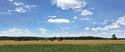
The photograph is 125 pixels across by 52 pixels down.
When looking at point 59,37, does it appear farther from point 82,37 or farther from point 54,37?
point 82,37

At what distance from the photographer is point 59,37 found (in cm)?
12650

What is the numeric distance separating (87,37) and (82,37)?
2.63 meters

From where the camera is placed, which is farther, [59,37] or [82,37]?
[82,37]

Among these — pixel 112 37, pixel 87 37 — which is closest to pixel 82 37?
pixel 87 37

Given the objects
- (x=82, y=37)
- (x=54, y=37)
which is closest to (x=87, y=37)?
(x=82, y=37)

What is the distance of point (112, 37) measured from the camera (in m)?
134

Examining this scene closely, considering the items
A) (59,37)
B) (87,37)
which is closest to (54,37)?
(59,37)

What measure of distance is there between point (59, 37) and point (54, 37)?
1.95 metres

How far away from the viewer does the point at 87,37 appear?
144m

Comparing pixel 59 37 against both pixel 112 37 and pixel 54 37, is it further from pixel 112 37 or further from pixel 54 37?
pixel 112 37

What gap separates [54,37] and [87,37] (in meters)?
22.5

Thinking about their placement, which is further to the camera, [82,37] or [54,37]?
[82,37]

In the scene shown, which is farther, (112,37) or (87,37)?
(87,37)

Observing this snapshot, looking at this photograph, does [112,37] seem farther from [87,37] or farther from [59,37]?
[59,37]
